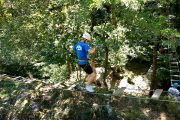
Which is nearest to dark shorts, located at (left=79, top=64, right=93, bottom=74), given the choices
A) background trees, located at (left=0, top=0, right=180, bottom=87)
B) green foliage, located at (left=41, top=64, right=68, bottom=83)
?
background trees, located at (left=0, top=0, right=180, bottom=87)

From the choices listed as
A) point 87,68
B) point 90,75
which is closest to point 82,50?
point 87,68

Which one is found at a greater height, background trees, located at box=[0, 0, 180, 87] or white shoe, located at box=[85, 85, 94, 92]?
background trees, located at box=[0, 0, 180, 87]

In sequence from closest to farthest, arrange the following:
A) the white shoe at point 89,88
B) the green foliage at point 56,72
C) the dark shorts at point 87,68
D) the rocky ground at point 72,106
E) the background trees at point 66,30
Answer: the rocky ground at point 72,106, the dark shorts at point 87,68, the white shoe at point 89,88, the background trees at point 66,30, the green foliage at point 56,72

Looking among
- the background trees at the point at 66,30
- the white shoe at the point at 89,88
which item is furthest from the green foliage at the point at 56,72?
the white shoe at the point at 89,88

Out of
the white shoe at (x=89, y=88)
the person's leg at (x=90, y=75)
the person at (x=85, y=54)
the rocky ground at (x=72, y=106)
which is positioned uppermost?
the person at (x=85, y=54)

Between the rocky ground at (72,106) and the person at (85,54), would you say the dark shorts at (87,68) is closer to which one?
the person at (85,54)

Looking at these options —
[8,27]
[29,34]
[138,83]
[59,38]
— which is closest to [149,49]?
[138,83]

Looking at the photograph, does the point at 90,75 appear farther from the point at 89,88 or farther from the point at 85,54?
the point at 85,54

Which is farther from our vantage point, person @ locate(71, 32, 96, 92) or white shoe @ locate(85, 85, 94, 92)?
white shoe @ locate(85, 85, 94, 92)

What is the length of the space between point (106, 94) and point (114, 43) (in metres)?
3.03

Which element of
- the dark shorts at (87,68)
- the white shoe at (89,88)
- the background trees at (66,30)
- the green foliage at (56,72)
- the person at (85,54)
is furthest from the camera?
the green foliage at (56,72)

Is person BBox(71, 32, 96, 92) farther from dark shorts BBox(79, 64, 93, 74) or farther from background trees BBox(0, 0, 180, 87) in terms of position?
background trees BBox(0, 0, 180, 87)

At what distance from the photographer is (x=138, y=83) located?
18.7 m

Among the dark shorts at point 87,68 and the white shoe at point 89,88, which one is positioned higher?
the dark shorts at point 87,68
